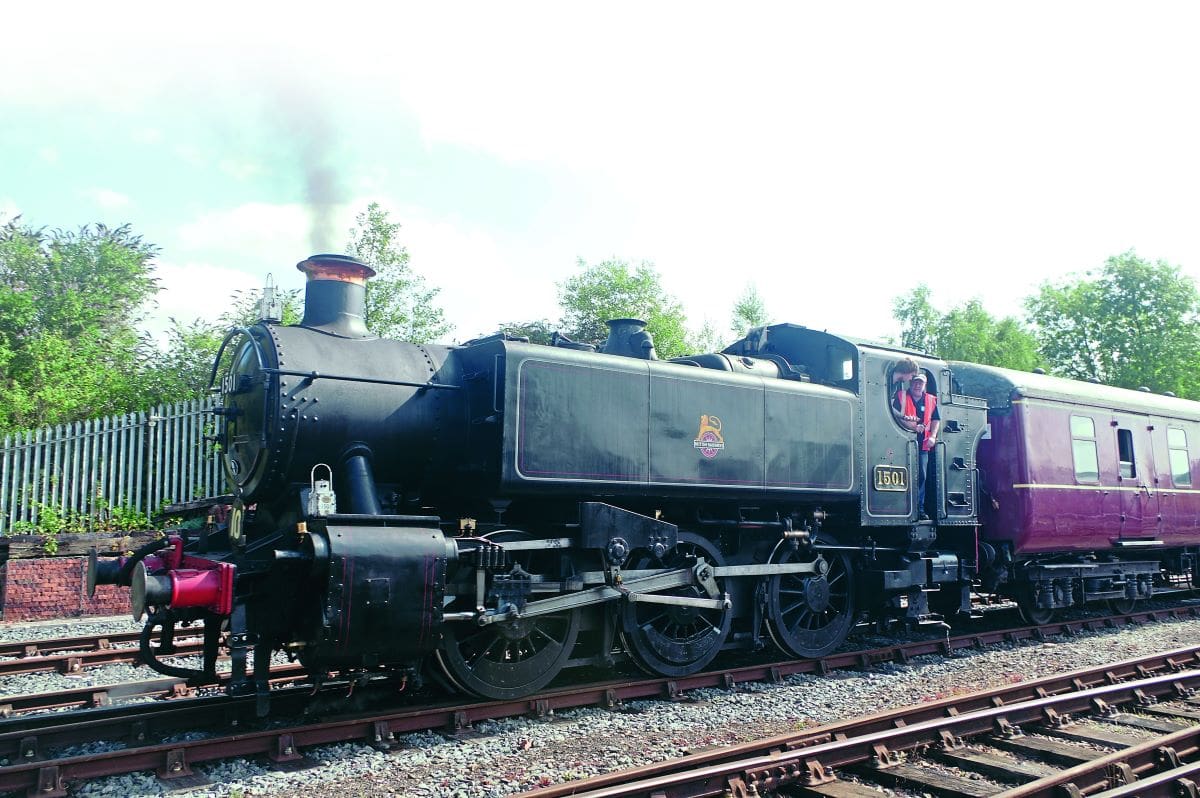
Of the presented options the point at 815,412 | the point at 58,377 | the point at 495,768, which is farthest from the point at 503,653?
the point at 58,377

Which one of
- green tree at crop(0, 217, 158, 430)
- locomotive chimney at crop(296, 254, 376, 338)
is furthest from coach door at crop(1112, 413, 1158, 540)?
green tree at crop(0, 217, 158, 430)

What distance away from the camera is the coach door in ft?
37.1

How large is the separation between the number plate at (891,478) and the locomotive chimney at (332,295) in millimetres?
5186

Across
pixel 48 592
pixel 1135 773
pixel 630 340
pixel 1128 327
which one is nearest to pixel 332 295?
pixel 630 340

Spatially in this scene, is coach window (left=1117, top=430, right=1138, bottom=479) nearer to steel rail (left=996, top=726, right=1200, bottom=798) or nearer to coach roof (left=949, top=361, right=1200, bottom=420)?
coach roof (left=949, top=361, right=1200, bottom=420)

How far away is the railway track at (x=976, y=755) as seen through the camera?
15.1 feet

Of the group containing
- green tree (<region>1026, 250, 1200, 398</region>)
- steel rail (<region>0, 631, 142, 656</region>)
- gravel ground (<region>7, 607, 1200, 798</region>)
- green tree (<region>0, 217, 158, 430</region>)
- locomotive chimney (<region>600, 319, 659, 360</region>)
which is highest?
green tree (<region>1026, 250, 1200, 398</region>)

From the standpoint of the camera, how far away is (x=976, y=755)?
17.7ft

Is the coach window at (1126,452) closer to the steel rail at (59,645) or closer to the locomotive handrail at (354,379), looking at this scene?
the locomotive handrail at (354,379)

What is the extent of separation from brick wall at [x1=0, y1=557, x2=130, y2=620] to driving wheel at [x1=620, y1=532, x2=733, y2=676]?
25.0 ft

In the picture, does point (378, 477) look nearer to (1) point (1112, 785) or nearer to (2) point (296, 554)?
(2) point (296, 554)

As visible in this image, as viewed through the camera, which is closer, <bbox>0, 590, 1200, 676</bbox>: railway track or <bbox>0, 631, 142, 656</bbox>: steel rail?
<bbox>0, 590, 1200, 676</bbox>: railway track

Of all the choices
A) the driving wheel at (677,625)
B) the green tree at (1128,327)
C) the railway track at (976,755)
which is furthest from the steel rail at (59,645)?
the green tree at (1128,327)

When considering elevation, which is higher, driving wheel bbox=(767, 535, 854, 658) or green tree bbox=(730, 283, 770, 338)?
green tree bbox=(730, 283, 770, 338)
